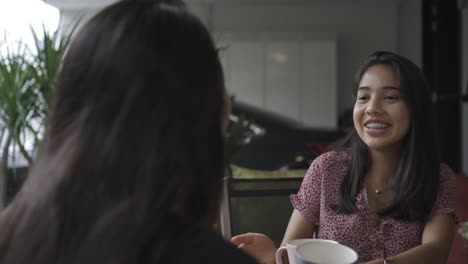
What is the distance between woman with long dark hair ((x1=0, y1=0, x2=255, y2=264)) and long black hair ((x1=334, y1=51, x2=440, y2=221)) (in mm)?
712

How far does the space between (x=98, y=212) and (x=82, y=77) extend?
0.42 ft

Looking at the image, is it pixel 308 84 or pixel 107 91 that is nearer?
pixel 107 91

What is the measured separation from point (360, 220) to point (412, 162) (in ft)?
0.61

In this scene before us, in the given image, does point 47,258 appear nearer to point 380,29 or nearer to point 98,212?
point 98,212

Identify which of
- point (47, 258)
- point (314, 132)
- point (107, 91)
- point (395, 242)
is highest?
point (107, 91)

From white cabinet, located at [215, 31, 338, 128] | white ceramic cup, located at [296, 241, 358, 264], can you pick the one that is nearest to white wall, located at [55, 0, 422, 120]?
white cabinet, located at [215, 31, 338, 128]

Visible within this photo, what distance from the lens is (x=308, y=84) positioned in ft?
23.2

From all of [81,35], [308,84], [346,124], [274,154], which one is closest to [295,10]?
[308,84]

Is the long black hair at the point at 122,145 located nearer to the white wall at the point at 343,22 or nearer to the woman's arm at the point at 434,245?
the woman's arm at the point at 434,245

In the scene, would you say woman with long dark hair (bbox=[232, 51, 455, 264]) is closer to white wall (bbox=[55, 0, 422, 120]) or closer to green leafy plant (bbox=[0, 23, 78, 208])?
green leafy plant (bbox=[0, 23, 78, 208])

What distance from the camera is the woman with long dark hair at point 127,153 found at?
39cm

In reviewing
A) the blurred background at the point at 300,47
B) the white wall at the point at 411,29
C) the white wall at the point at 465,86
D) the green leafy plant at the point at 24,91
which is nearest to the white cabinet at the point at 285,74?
the blurred background at the point at 300,47

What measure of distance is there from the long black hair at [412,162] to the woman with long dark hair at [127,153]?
0.71 meters

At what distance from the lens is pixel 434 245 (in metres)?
0.94
